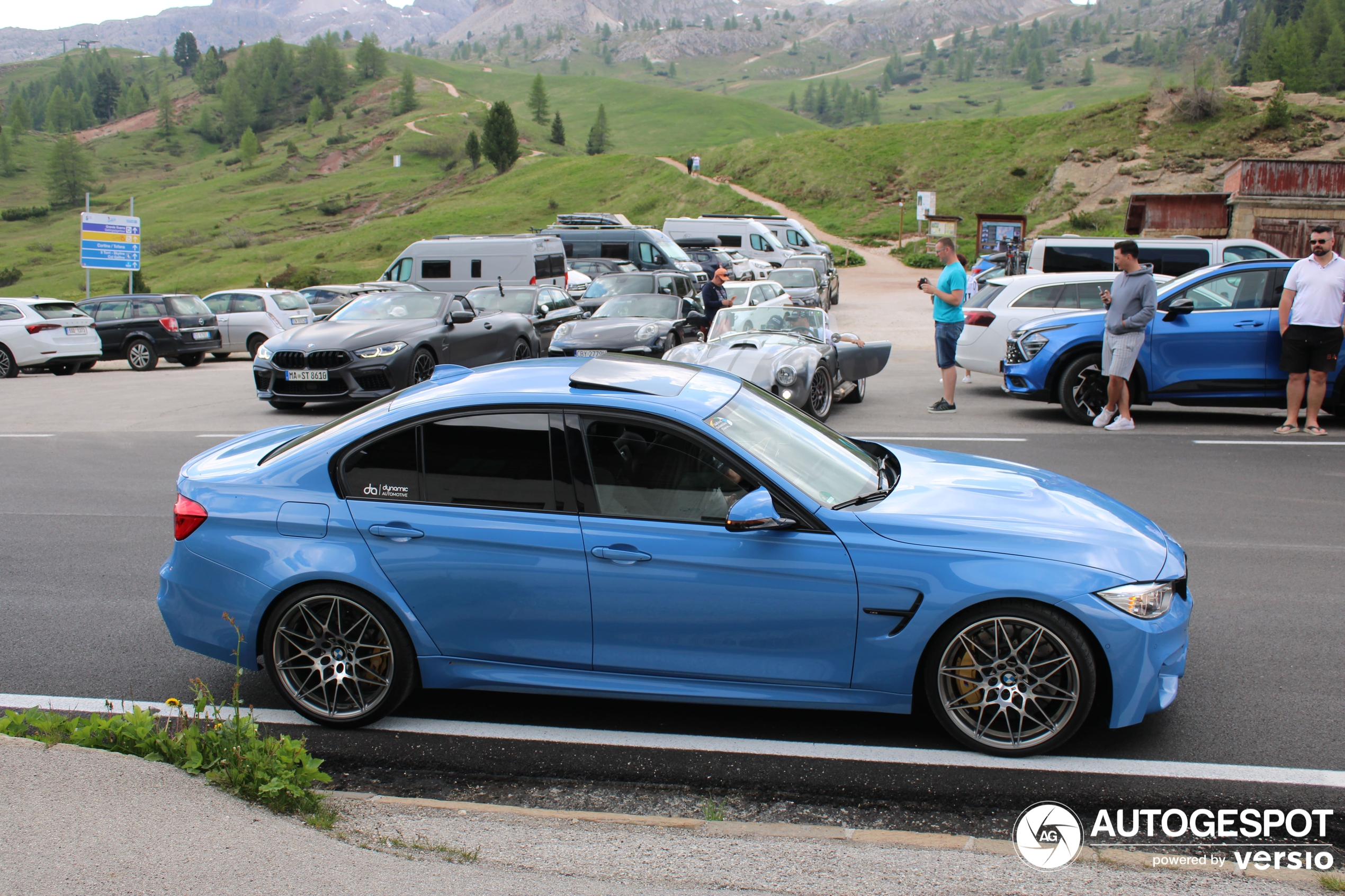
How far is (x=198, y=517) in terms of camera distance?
4191 mm

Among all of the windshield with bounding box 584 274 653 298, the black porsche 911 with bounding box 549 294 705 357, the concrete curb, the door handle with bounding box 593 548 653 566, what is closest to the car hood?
the door handle with bounding box 593 548 653 566

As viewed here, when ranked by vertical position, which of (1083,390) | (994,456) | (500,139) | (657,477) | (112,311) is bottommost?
(994,456)

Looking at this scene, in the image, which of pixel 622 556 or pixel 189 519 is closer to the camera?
pixel 622 556

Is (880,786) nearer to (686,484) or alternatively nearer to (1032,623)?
(1032,623)

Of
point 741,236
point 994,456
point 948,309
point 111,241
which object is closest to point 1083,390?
point 948,309

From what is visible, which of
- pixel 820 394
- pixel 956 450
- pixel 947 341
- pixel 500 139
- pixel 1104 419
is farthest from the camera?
pixel 500 139

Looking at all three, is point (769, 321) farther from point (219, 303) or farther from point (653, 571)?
point (219, 303)

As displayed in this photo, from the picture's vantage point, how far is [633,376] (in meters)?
4.36

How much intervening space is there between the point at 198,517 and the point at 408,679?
1.16 meters

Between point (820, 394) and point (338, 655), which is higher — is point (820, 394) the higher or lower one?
the higher one

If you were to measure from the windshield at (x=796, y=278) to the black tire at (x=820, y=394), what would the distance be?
15442mm

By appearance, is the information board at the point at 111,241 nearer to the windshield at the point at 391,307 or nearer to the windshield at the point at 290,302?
the windshield at the point at 290,302

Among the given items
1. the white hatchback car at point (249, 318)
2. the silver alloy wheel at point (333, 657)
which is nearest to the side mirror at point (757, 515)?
the silver alloy wheel at point (333, 657)

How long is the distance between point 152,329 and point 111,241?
66.4 ft
